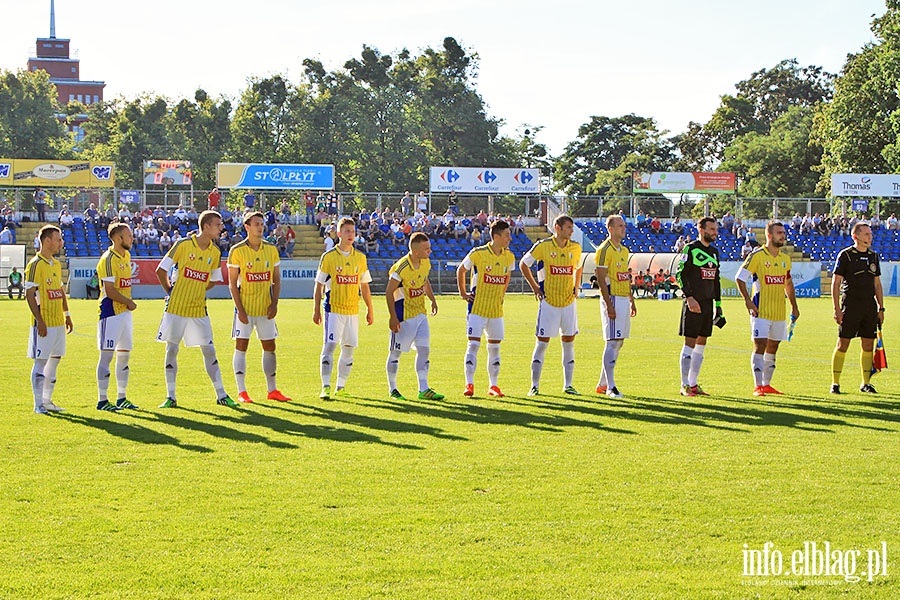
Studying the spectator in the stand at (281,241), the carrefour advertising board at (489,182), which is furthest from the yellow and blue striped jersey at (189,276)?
the carrefour advertising board at (489,182)

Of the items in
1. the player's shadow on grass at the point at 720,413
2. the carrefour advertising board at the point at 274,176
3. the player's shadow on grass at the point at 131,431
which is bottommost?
the player's shadow on grass at the point at 131,431

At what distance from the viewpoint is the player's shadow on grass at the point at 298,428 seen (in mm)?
10125

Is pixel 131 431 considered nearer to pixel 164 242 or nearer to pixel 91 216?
pixel 164 242

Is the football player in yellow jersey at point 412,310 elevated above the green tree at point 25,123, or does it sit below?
below

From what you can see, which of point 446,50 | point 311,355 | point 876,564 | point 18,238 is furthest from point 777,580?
point 446,50

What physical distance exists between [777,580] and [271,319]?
802cm

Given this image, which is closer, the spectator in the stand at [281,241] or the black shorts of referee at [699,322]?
the black shorts of referee at [699,322]

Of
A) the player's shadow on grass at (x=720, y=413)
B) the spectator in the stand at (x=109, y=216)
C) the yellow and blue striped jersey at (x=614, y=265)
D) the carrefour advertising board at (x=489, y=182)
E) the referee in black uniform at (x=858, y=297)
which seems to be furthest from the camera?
the carrefour advertising board at (x=489, y=182)

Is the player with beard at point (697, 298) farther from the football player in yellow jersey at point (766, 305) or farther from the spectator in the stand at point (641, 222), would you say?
the spectator in the stand at point (641, 222)

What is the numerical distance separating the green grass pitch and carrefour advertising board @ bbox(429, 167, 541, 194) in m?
49.4

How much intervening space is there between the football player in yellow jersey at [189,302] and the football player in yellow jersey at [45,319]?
112cm

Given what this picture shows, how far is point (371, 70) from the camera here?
9125 centimetres

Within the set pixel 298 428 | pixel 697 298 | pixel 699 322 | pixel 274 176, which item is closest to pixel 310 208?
pixel 274 176

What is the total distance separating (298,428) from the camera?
1083 centimetres
